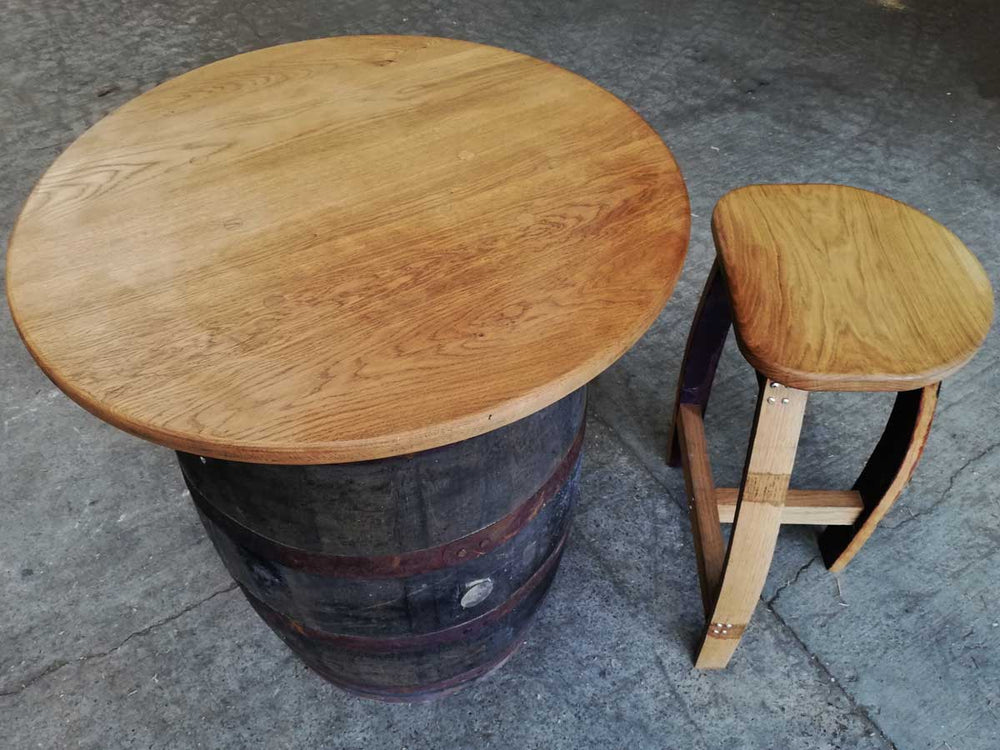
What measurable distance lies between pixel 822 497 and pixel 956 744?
56 centimetres

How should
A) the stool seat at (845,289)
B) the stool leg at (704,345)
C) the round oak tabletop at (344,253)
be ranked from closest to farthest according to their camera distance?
the round oak tabletop at (344,253), the stool seat at (845,289), the stool leg at (704,345)

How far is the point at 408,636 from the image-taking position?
4.96ft

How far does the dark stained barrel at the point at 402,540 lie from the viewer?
125cm

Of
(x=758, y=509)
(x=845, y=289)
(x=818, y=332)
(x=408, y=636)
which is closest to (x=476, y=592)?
(x=408, y=636)

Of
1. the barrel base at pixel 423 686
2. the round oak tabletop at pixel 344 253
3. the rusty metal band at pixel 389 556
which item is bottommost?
the barrel base at pixel 423 686

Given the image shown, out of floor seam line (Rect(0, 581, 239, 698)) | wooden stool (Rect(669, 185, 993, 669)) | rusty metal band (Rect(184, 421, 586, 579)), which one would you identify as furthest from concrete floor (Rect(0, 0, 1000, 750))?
rusty metal band (Rect(184, 421, 586, 579))

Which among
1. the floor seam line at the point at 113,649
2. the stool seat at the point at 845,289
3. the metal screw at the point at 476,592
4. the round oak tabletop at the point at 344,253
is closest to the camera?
the round oak tabletop at the point at 344,253

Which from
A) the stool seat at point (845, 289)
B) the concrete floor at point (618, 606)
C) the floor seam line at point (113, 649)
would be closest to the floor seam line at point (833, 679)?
the concrete floor at point (618, 606)

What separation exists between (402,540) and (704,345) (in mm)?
1020

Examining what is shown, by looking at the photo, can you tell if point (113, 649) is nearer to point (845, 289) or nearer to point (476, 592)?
point (476, 592)

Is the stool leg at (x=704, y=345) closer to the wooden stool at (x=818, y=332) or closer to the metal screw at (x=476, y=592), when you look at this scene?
the wooden stool at (x=818, y=332)

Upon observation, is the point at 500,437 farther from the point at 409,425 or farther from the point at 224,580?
the point at 224,580

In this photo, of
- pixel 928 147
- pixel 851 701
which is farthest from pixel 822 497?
pixel 928 147

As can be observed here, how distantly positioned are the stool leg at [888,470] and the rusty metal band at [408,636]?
78 cm
